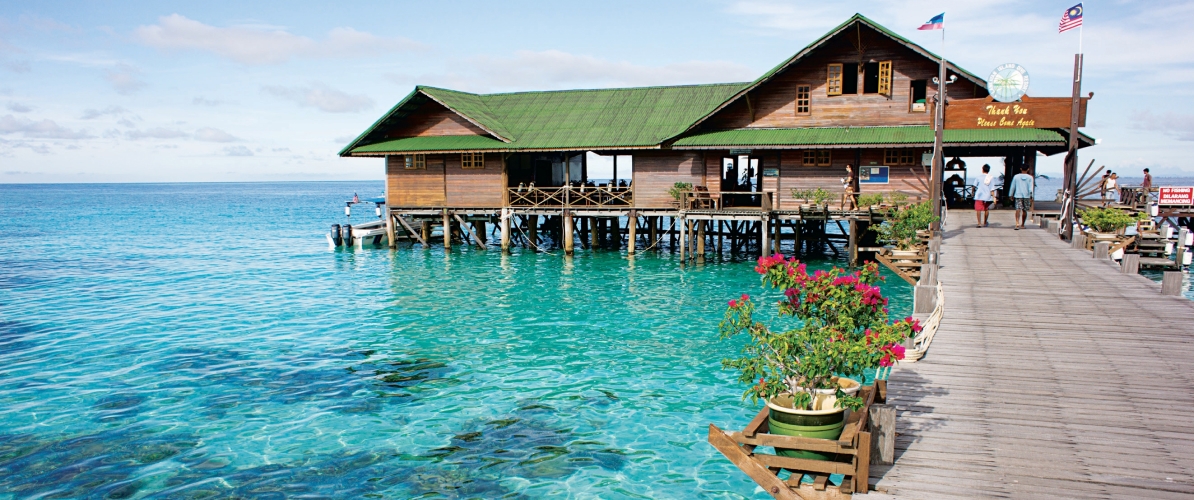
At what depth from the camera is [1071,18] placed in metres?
19.8

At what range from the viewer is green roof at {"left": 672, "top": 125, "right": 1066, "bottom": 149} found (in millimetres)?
25797

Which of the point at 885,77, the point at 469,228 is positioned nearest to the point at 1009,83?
the point at 885,77

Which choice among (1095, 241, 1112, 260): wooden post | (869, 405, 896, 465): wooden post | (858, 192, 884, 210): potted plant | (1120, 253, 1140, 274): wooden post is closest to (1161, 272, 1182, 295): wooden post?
(1120, 253, 1140, 274): wooden post

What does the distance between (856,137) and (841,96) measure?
2.13m

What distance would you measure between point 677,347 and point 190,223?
67.8m

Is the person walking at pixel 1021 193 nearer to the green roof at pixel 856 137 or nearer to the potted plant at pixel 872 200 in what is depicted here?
the green roof at pixel 856 137

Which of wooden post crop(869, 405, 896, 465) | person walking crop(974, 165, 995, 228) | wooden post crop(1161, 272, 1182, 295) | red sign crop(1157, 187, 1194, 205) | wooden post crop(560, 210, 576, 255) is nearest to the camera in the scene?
wooden post crop(869, 405, 896, 465)

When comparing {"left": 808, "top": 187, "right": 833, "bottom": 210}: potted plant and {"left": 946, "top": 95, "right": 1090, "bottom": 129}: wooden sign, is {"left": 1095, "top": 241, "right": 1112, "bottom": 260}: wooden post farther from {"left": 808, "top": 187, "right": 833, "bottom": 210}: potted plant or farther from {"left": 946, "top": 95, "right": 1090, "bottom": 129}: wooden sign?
{"left": 808, "top": 187, "right": 833, "bottom": 210}: potted plant

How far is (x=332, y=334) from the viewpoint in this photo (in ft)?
63.6

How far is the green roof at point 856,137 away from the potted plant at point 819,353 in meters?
19.5

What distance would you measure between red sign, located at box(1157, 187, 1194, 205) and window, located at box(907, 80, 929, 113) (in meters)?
10.4

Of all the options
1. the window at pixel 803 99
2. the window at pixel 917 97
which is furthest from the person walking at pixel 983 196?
the window at pixel 803 99

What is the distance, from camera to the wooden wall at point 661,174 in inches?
1238

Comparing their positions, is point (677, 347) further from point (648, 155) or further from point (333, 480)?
point (648, 155)
